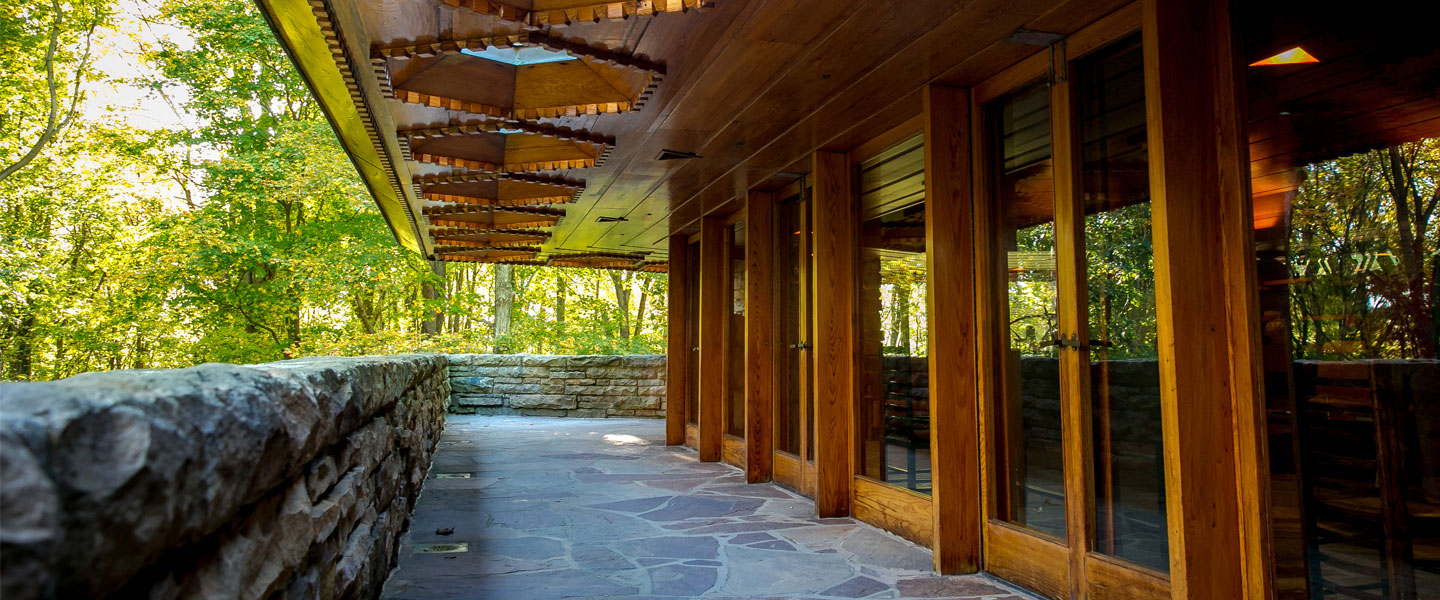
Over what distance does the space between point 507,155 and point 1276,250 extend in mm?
3605

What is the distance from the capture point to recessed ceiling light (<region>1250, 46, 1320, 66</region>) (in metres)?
2.49

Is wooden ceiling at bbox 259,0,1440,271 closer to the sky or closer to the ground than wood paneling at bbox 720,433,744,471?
closer to the sky

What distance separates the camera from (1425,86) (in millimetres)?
2260

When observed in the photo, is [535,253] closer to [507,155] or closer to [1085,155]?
[507,155]

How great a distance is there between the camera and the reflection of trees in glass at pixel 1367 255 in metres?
2.25

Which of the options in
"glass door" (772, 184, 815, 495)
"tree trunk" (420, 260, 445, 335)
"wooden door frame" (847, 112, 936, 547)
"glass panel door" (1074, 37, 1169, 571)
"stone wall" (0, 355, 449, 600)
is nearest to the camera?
"stone wall" (0, 355, 449, 600)

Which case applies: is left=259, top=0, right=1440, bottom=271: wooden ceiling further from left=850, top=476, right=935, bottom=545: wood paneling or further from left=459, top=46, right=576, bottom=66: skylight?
left=850, top=476, right=935, bottom=545: wood paneling

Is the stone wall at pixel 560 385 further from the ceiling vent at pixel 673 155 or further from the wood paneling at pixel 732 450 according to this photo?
the ceiling vent at pixel 673 155

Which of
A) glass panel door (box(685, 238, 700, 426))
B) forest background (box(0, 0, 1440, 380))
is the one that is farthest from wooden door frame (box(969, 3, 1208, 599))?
forest background (box(0, 0, 1440, 380))

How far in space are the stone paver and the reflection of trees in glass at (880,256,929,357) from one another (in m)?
0.96

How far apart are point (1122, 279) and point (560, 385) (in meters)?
9.88

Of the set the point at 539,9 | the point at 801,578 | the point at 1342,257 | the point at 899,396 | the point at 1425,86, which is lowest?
the point at 801,578

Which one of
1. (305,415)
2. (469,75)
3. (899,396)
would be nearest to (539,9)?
(469,75)

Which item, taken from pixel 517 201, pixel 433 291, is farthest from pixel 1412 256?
pixel 433 291
